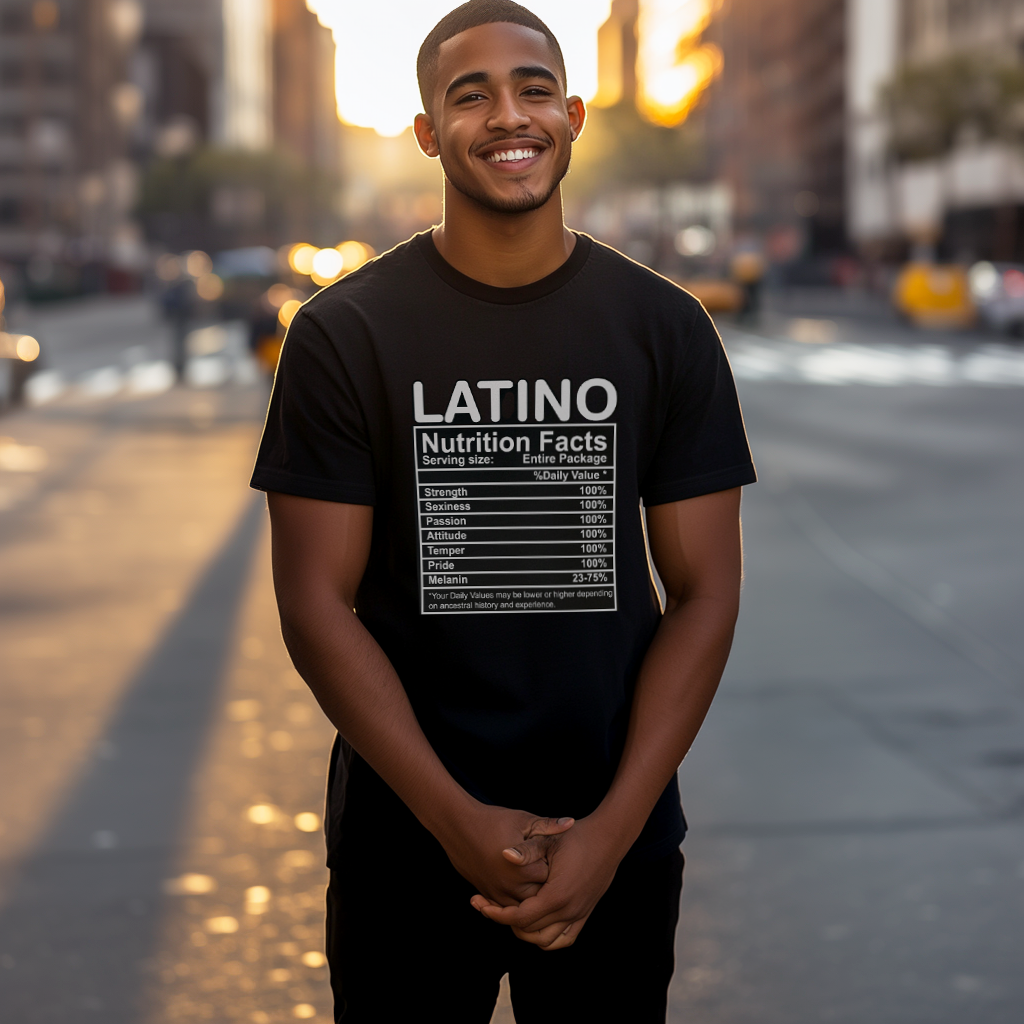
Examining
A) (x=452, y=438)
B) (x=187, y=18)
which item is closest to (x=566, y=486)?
(x=452, y=438)

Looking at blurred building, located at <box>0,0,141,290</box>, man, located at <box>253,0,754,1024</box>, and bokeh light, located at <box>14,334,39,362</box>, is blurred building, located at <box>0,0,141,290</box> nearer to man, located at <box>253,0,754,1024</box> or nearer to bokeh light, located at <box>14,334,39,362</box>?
bokeh light, located at <box>14,334,39,362</box>

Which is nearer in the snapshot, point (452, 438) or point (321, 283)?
point (452, 438)

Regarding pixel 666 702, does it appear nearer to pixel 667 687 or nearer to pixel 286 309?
pixel 667 687

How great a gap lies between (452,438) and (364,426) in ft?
0.38

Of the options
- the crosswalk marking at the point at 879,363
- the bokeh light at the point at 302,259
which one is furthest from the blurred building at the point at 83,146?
the crosswalk marking at the point at 879,363

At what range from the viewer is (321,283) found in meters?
22.8

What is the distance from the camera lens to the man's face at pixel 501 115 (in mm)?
2289

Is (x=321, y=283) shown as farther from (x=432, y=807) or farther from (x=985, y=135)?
(x=985, y=135)

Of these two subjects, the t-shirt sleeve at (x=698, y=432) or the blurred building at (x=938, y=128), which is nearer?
the t-shirt sleeve at (x=698, y=432)

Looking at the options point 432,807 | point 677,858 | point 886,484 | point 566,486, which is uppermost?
point 566,486

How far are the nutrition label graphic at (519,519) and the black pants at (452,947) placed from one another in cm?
35

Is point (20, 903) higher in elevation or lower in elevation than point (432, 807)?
lower

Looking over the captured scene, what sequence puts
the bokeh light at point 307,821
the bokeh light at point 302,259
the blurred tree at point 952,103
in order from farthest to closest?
1. the blurred tree at point 952,103
2. the bokeh light at point 302,259
3. the bokeh light at point 307,821

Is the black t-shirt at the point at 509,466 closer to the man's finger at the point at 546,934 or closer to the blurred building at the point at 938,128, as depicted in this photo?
the man's finger at the point at 546,934
